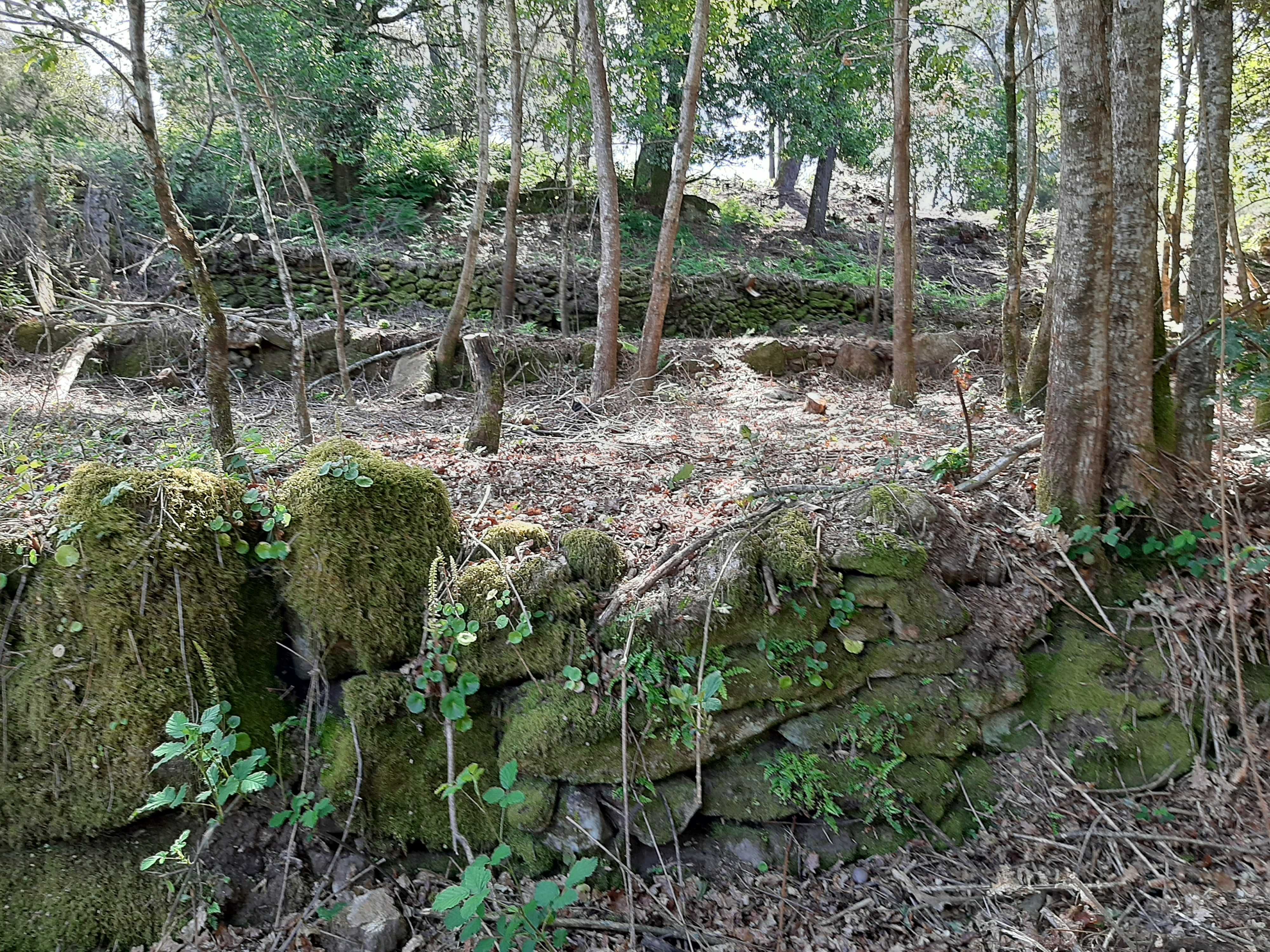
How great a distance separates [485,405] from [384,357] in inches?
154

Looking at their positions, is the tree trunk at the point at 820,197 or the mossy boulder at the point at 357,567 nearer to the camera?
the mossy boulder at the point at 357,567

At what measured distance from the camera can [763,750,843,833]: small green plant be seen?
9.78 feet

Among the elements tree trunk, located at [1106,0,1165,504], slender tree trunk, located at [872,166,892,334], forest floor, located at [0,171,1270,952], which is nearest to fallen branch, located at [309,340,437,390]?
forest floor, located at [0,171,1270,952]

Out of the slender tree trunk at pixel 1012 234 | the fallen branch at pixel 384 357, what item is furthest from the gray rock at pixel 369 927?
the slender tree trunk at pixel 1012 234

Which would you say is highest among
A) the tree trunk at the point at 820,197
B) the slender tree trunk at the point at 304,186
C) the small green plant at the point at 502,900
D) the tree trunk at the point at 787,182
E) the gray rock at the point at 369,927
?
the tree trunk at the point at 787,182

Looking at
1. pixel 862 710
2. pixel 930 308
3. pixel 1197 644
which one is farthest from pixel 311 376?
pixel 930 308

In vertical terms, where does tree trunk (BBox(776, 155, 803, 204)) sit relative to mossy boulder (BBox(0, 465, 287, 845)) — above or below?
above

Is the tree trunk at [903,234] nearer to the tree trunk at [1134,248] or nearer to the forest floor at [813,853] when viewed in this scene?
the forest floor at [813,853]

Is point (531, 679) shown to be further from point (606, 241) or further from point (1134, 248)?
point (606, 241)

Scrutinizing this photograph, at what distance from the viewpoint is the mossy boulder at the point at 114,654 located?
2803 mm

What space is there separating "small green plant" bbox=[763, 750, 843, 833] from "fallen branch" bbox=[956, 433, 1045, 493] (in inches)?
70.3

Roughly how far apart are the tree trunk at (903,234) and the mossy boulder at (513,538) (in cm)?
561

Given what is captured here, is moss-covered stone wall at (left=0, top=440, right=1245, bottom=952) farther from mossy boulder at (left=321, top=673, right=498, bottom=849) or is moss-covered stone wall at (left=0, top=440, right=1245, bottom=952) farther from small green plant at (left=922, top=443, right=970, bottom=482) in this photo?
small green plant at (left=922, top=443, right=970, bottom=482)

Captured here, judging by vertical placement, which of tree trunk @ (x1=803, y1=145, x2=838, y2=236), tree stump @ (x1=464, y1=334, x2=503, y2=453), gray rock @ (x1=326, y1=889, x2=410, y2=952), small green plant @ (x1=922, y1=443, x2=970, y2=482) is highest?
tree trunk @ (x1=803, y1=145, x2=838, y2=236)
